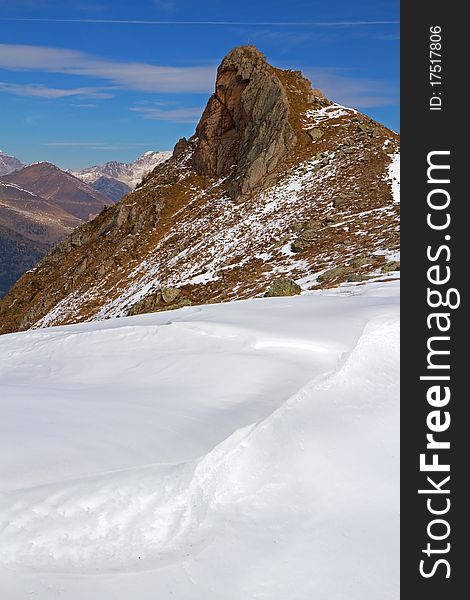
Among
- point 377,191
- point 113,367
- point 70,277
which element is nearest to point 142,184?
point 70,277

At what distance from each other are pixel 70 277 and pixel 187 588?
41.1 m

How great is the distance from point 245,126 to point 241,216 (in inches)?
478

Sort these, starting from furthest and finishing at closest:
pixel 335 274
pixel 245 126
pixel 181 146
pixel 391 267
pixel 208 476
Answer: pixel 181 146, pixel 245 126, pixel 335 274, pixel 391 267, pixel 208 476

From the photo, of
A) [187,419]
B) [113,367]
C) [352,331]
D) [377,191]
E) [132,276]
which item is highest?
[377,191]

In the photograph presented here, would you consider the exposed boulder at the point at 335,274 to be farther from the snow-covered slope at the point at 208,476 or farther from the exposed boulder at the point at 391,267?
the snow-covered slope at the point at 208,476

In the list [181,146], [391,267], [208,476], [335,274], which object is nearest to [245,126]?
Answer: [181,146]

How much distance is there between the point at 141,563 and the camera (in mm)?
4051

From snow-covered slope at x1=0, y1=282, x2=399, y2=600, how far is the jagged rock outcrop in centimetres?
1238

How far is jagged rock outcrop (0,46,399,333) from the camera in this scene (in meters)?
25.2

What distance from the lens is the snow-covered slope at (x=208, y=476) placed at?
3.91 meters

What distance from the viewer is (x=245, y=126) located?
44500 millimetres

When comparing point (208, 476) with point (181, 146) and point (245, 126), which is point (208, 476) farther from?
point (181, 146)

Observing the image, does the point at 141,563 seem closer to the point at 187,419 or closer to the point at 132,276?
the point at 187,419

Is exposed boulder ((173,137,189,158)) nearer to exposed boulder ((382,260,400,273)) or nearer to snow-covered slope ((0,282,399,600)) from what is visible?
exposed boulder ((382,260,400,273))
